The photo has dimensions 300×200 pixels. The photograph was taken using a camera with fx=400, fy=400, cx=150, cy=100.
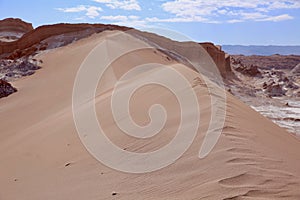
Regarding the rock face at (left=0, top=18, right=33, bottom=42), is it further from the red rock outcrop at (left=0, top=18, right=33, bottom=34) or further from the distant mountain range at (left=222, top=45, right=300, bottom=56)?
the distant mountain range at (left=222, top=45, right=300, bottom=56)

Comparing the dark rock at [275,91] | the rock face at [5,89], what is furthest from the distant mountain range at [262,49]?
the rock face at [5,89]

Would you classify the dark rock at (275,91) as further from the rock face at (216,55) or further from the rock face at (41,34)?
the rock face at (41,34)

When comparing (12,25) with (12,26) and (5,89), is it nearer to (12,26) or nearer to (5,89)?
(12,26)

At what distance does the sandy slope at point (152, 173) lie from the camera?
2.83 metres

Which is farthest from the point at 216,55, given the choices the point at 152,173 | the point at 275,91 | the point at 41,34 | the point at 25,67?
the point at 152,173

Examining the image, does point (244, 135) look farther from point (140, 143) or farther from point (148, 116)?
point (148, 116)

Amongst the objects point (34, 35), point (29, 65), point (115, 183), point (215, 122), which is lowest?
point (115, 183)

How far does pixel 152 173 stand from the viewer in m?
3.30

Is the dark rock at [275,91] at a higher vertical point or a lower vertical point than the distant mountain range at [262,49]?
lower

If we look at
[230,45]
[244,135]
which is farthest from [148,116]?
[230,45]

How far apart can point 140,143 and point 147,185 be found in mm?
957

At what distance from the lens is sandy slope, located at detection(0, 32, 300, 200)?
2826mm

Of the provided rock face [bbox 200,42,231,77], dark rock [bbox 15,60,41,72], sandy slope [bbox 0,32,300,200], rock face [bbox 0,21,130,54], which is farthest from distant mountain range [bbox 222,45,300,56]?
sandy slope [bbox 0,32,300,200]

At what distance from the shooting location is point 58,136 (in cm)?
525
